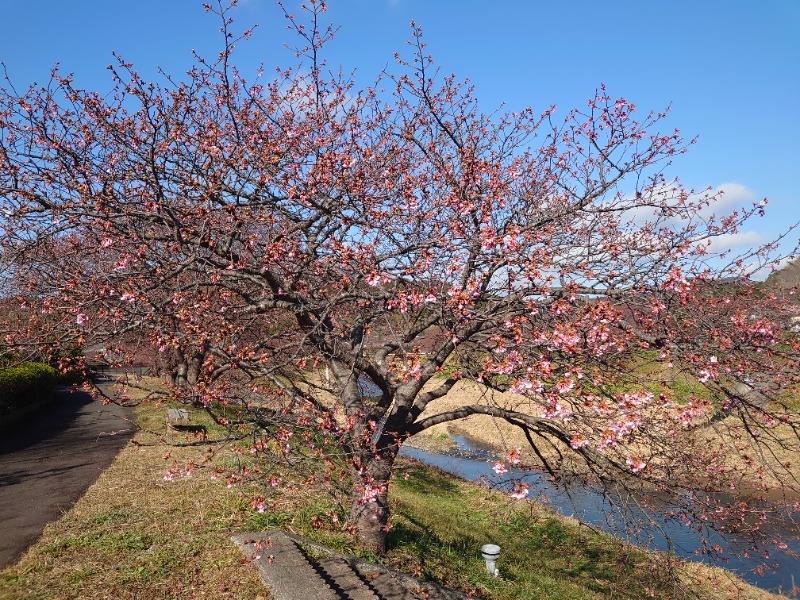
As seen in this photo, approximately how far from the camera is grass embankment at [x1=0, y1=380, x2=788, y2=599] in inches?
234

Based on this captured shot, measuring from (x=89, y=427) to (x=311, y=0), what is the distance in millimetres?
14895

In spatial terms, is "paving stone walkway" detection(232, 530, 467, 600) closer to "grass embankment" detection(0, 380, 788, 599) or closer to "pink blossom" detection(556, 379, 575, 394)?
"grass embankment" detection(0, 380, 788, 599)

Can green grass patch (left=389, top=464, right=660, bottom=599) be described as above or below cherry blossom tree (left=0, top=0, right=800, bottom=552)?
below

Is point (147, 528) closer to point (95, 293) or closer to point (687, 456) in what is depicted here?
point (95, 293)

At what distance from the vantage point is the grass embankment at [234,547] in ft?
19.5

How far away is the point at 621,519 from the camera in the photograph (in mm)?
8320

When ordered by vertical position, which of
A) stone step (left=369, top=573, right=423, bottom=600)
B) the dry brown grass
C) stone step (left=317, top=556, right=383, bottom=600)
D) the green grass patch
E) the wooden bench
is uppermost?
the wooden bench

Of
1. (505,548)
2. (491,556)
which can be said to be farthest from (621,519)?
(505,548)

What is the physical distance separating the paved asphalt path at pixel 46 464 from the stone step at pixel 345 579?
2.77 metres

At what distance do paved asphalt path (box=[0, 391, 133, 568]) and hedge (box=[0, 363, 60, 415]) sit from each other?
59 cm

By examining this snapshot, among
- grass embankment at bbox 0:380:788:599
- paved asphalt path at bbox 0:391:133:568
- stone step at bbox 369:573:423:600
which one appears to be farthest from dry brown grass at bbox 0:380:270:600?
stone step at bbox 369:573:423:600

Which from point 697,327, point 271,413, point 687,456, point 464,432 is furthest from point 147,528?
point 464,432

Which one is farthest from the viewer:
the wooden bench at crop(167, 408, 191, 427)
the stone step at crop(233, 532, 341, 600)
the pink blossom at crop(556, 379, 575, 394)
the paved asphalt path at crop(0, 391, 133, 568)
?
the wooden bench at crop(167, 408, 191, 427)

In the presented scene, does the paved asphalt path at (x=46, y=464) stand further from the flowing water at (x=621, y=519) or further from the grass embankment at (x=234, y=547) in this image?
the flowing water at (x=621, y=519)
